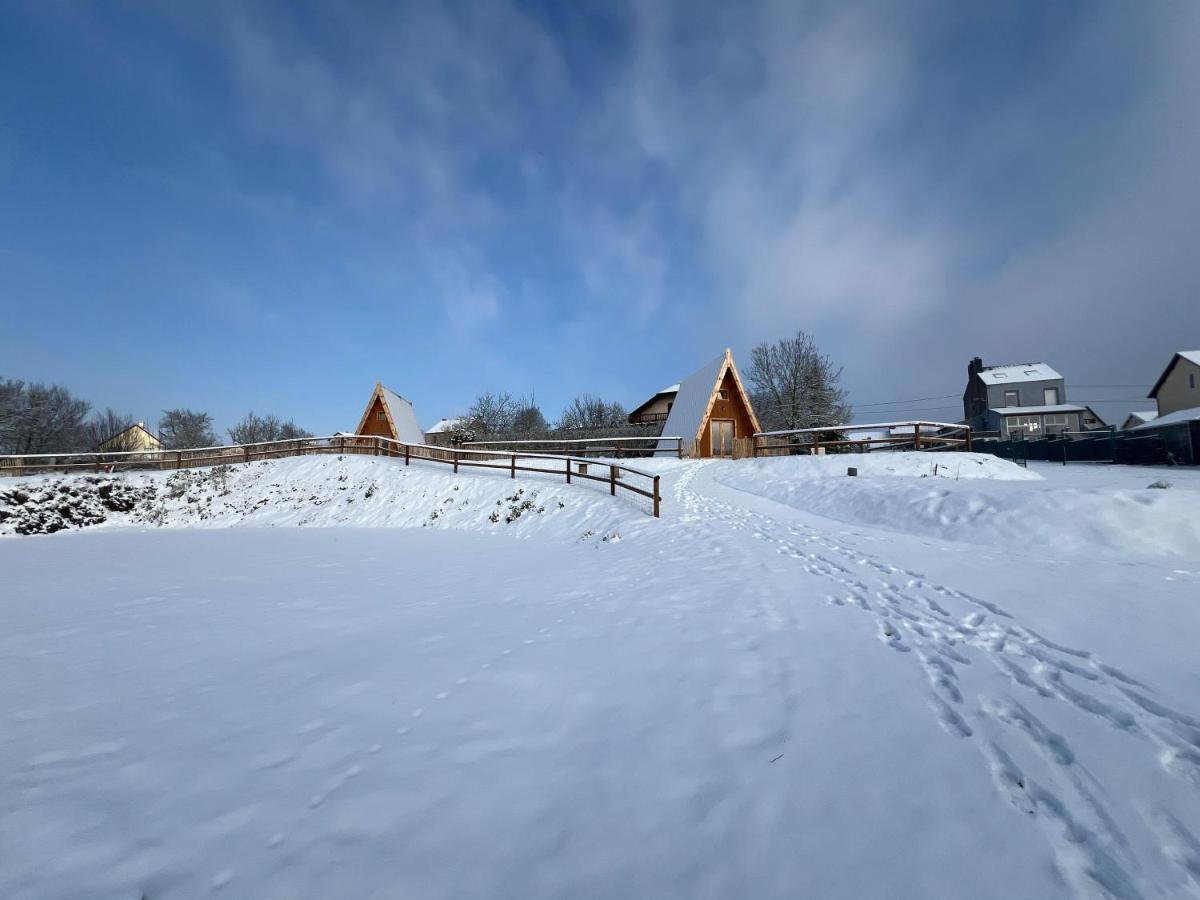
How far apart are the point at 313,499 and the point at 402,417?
37.7 ft

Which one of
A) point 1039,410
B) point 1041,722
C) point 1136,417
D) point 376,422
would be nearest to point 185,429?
point 376,422

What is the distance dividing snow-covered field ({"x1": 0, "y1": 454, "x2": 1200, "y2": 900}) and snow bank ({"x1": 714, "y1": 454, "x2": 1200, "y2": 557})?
0.39 ft

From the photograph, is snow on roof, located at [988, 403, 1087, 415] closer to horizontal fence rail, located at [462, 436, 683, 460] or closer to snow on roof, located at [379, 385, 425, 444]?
horizontal fence rail, located at [462, 436, 683, 460]

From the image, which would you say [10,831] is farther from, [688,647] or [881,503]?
[881,503]

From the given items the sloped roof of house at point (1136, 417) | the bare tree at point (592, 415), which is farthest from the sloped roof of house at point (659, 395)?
the sloped roof of house at point (1136, 417)

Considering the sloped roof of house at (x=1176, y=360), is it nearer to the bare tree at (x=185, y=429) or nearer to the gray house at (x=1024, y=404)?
the gray house at (x=1024, y=404)

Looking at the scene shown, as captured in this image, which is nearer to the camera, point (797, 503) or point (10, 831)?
point (10, 831)

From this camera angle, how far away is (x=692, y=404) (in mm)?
24156

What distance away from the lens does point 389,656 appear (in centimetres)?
404

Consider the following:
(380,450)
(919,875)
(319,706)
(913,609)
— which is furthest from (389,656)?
(380,450)

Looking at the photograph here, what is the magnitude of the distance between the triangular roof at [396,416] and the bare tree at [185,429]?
2983cm

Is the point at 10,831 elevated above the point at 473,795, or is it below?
above

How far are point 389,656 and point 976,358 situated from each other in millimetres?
65328

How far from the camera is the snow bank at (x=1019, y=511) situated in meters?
6.81
